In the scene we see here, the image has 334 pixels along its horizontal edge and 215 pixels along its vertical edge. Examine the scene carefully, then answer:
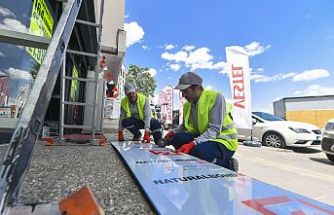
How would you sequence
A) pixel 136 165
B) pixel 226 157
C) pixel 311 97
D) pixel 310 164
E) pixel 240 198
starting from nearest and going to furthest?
pixel 240 198 → pixel 136 165 → pixel 226 157 → pixel 310 164 → pixel 311 97

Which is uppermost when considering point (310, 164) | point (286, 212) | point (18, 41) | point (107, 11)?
point (107, 11)

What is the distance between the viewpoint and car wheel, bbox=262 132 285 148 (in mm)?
7355

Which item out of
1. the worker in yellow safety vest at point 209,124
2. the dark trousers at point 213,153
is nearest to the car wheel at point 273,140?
the worker in yellow safety vest at point 209,124

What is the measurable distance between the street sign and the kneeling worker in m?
2.62

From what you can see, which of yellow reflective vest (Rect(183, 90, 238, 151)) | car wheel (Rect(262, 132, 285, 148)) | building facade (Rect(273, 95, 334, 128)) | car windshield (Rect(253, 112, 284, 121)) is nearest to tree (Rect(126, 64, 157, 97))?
building facade (Rect(273, 95, 334, 128))

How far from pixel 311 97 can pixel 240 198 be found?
72.7 ft

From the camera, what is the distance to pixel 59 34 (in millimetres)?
817

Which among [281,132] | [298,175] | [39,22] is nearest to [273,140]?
[281,132]

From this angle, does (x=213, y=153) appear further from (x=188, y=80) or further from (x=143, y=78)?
(x=143, y=78)

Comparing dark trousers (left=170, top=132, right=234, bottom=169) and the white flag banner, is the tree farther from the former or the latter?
dark trousers (left=170, top=132, right=234, bottom=169)

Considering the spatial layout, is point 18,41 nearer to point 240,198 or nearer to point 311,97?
point 240,198

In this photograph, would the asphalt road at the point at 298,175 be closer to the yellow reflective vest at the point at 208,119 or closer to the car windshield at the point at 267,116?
the yellow reflective vest at the point at 208,119

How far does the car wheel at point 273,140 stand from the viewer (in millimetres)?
7355

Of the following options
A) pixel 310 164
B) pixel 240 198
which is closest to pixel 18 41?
pixel 240 198
